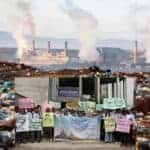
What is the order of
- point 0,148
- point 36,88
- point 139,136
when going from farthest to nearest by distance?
point 36,88, point 139,136, point 0,148

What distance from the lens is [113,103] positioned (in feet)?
63.8

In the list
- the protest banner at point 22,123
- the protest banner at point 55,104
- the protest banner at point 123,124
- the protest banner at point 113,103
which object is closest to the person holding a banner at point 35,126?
the protest banner at point 22,123

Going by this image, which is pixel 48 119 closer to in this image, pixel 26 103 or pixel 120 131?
pixel 26 103

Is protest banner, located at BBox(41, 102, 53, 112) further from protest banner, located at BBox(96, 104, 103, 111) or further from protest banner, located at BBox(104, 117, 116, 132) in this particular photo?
protest banner, located at BBox(104, 117, 116, 132)

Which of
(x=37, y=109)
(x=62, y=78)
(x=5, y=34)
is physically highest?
(x=5, y=34)

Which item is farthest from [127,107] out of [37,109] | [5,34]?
[5,34]

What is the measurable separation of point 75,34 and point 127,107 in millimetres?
5417

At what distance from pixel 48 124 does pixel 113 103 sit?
9.00ft

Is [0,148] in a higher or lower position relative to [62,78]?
lower

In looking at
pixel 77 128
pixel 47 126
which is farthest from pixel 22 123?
pixel 77 128

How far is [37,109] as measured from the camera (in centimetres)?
1917

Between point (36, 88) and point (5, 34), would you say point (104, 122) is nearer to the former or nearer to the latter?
point (36, 88)

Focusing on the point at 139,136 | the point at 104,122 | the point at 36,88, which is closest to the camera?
the point at 139,136

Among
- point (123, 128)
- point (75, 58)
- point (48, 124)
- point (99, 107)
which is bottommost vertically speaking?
point (123, 128)
